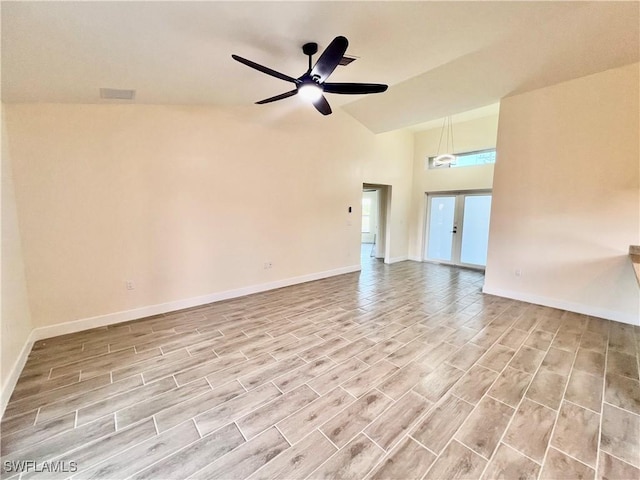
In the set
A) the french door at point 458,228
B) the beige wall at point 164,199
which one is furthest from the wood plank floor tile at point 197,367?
the french door at point 458,228

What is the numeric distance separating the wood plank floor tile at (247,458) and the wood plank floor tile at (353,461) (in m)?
0.28

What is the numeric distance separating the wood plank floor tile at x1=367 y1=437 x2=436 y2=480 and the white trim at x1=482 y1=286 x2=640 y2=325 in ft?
12.6

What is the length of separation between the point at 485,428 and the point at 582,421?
2.37ft

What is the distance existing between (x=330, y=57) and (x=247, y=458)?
9.08 feet

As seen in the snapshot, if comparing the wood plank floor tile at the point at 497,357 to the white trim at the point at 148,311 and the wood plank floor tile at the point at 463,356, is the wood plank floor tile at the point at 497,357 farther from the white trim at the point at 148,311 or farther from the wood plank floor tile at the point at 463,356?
the white trim at the point at 148,311

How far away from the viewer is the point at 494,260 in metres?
4.53

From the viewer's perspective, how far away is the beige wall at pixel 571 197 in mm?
3377

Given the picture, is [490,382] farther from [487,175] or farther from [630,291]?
[487,175]

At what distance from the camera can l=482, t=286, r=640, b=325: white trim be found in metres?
3.43

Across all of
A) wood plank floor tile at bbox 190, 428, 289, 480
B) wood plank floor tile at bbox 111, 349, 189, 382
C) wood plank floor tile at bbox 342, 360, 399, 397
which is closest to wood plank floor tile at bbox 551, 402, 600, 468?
wood plank floor tile at bbox 342, 360, 399, 397

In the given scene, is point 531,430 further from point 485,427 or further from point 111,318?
point 111,318

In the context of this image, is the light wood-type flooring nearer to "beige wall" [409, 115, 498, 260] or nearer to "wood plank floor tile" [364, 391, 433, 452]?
"wood plank floor tile" [364, 391, 433, 452]

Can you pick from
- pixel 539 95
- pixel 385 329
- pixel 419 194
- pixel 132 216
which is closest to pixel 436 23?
pixel 539 95

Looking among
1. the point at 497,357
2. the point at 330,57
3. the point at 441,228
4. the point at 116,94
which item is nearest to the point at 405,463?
the point at 497,357
